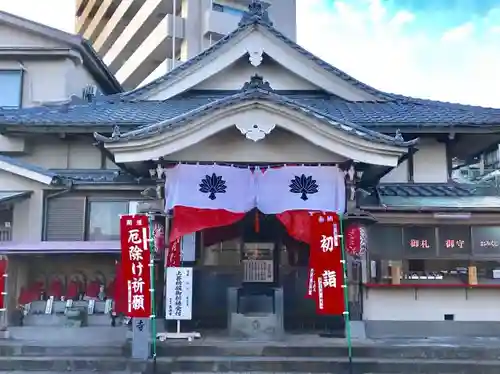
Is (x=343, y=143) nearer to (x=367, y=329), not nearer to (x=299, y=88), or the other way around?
(x=367, y=329)

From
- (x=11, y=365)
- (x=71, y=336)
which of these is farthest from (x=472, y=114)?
(x=11, y=365)

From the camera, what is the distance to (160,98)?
1542cm

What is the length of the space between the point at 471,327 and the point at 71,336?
9.13 m

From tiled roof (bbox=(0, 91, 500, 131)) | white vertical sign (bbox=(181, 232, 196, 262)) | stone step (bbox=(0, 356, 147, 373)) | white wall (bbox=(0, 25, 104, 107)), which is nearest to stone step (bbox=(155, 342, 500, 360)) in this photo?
stone step (bbox=(0, 356, 147, 373))

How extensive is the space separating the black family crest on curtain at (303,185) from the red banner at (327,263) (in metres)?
0.73

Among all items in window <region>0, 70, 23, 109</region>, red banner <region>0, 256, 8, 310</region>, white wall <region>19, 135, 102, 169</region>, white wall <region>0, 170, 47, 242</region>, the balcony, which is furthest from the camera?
the balcony

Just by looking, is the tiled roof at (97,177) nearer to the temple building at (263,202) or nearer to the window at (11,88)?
the temple building at (263,202)

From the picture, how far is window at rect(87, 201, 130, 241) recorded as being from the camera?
13.0 meters

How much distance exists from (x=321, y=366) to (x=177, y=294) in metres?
3.29

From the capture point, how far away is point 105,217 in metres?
Result: 13.1

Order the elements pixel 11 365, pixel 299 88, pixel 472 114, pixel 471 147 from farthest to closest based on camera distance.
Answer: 1. pixel 299 88
2. pixel 471 147
3. pixel 472 114
4. pixel 11 365

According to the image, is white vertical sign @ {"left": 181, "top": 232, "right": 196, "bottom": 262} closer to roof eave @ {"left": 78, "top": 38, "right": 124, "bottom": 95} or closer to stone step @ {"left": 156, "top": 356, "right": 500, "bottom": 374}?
stone step @ {"left": 156, "top": 356, "right": 500, "bottom": 374}

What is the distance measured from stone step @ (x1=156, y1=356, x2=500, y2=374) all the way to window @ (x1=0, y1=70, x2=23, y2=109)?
1038 cm

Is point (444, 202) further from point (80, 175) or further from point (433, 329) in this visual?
point (80, 175)
